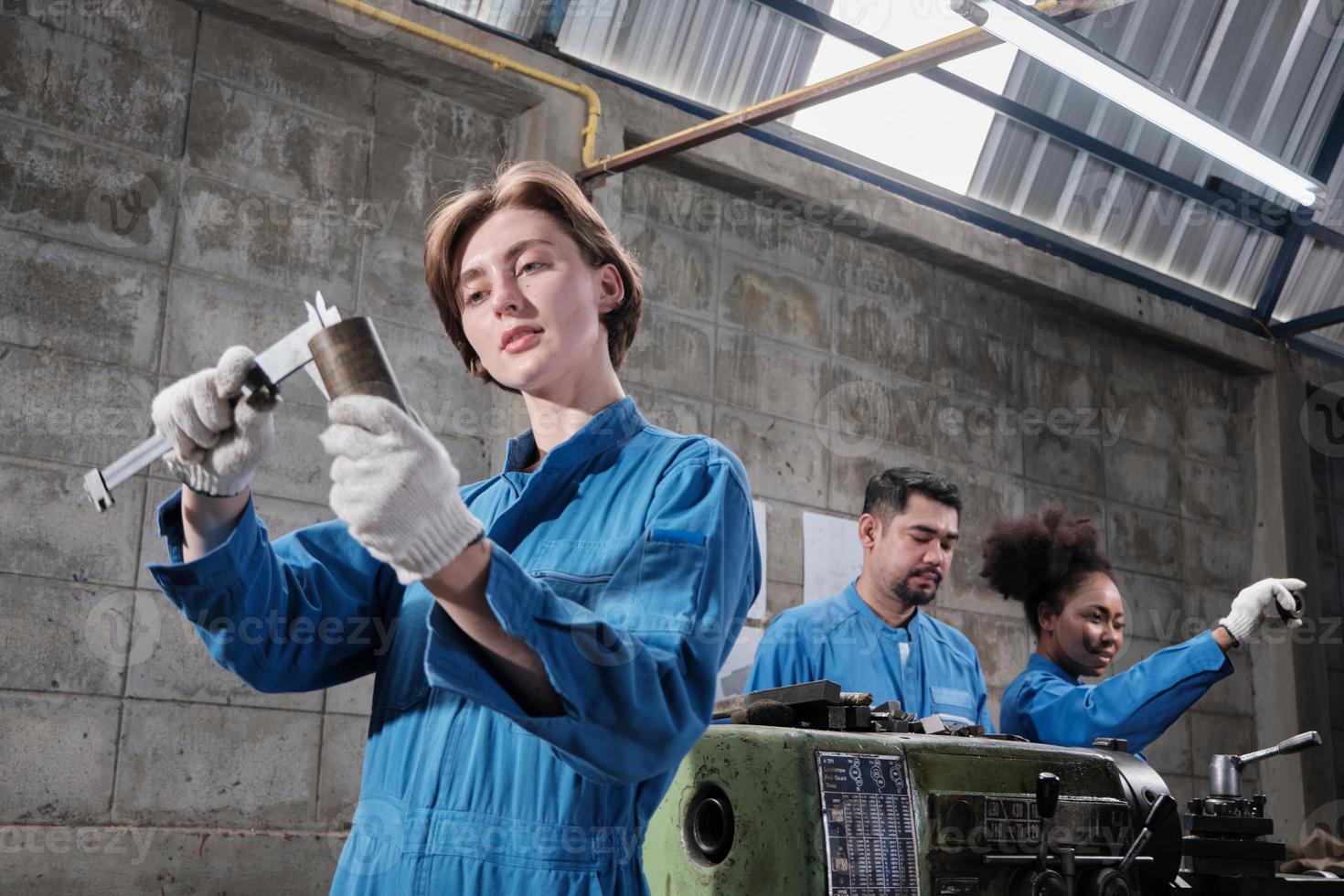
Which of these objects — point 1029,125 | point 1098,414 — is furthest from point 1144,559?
point 1029,125

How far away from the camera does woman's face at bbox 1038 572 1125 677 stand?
345 centimetres

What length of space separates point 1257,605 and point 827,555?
2046 millimetres

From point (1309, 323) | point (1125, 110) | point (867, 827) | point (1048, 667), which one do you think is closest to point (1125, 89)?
point (1048, 667)

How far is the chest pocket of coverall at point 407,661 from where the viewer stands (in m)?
1.25

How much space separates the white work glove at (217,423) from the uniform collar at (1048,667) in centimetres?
270

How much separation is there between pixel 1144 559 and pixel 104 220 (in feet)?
16.5

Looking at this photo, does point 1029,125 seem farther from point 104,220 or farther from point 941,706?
point 104,220

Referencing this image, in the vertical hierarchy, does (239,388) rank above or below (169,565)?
above

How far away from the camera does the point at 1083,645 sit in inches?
136

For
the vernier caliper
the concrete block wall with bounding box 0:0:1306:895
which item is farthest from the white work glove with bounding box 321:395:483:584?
the concrete block wall with bounding box 0:0:1306:895

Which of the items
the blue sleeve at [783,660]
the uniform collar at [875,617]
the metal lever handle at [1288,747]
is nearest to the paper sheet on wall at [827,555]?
the uniform collar at [875,617]

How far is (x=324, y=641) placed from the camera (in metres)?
1.34

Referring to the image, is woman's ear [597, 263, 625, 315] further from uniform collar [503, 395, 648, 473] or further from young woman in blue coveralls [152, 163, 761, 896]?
uniform collar [503, 395, 648, 473]

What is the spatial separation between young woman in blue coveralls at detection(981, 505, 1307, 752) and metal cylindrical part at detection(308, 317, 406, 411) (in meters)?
2.20
